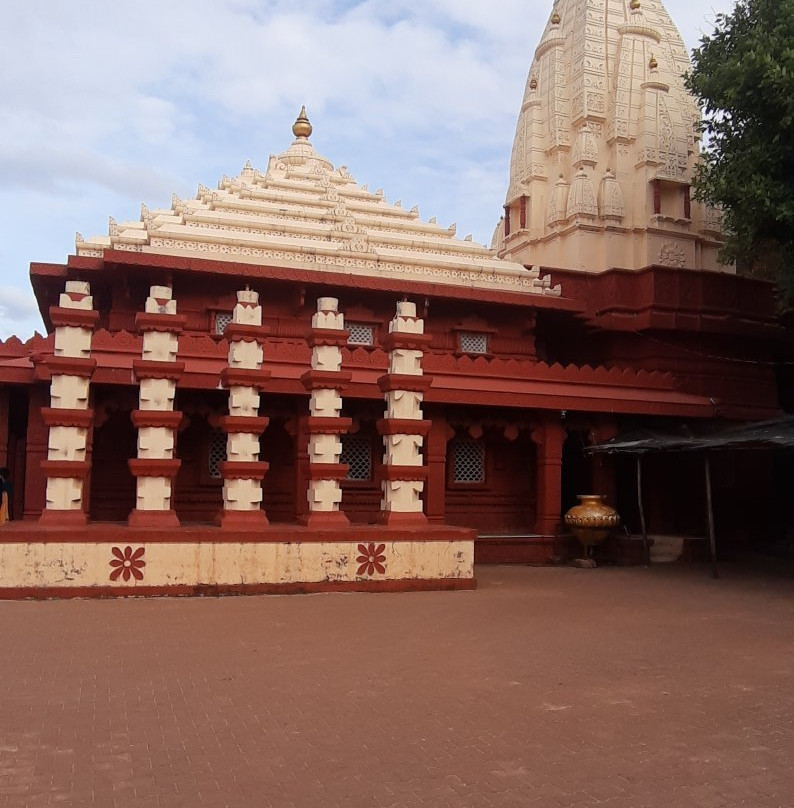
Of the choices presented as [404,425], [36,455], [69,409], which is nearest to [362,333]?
→ [404,425]

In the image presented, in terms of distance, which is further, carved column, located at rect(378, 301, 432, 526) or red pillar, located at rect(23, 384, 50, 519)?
red pillar, located at rect(23, 384, 50, 519)

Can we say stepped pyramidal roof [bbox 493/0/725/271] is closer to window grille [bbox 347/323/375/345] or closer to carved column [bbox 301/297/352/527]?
window grille [bbox 347/323/375/345]

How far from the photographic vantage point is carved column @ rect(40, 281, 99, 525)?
1052cm

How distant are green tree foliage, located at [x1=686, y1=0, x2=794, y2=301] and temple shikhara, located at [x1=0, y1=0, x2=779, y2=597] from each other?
3.57 m

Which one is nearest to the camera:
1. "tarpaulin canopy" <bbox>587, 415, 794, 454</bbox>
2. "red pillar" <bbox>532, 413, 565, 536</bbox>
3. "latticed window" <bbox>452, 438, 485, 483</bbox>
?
"tarpaulin canopy" <bbox>587, 415, 794, 454</bbox>

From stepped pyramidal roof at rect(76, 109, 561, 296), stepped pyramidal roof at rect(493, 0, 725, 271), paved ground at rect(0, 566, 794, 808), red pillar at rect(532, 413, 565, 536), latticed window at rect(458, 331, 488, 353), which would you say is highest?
stepped pyramidal roof at rect(493, 0, 725, 271)

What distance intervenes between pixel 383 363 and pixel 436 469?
2.15 metres

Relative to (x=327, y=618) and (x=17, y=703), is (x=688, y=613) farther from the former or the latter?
(x=17, y=703)

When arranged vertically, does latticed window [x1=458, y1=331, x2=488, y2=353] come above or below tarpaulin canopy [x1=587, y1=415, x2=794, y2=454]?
above

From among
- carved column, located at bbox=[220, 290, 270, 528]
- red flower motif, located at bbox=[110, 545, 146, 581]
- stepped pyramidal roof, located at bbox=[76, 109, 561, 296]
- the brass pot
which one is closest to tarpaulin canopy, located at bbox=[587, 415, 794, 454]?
the brass pot

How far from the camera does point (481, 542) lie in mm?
15406

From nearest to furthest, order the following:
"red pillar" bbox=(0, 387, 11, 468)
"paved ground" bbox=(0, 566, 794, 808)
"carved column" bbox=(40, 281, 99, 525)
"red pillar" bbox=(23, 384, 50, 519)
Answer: "paved ground" bbox=(0, 566, 794, 808) < "carved column" bbox=(40, 281, 99, 525) < "red pillar" bbox=(23, 384, 50, 519) < "red pillar" bbox=(0, 387, 11, 468)

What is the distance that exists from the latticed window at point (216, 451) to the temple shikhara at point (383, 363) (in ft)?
0.18

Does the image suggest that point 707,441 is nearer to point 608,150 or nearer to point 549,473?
point 549,473
